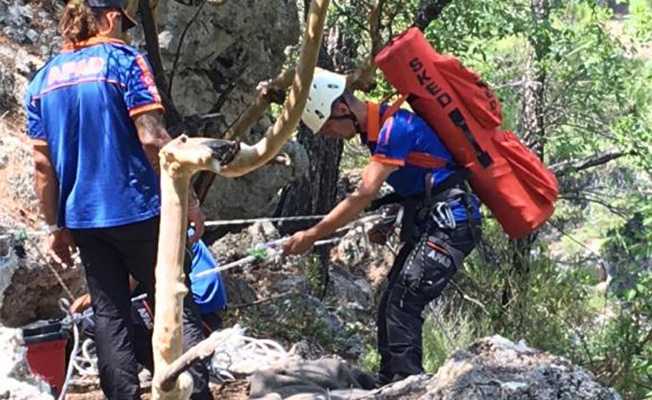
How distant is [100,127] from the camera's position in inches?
150

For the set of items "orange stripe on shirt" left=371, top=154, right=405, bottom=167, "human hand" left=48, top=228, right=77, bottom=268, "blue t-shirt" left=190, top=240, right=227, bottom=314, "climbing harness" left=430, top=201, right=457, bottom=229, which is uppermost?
"orange stripe on shirt" left=371, top=154, right=405, bottom=167

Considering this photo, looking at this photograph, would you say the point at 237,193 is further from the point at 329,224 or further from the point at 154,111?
the point at 154,111

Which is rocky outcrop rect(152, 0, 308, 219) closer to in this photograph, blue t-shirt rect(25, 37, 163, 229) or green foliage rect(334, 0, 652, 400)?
green foliage rect(334, 0, 652, 400)

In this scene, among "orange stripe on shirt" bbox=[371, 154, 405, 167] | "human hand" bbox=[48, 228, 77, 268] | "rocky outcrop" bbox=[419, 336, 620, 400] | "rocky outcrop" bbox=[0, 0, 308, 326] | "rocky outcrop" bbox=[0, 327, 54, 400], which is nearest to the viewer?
"rocky outcrop" bbox=[0, 327, 54, 400]

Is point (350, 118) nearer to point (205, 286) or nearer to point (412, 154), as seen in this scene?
point (412, 154)

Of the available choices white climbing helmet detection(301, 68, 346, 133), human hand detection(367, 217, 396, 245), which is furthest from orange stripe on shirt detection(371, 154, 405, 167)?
human hand detection(367, 217, 396, 245)

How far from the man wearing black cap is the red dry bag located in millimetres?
1296

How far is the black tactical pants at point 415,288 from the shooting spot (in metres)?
4.70

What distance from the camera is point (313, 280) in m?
8.72

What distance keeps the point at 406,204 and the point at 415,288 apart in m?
0.41

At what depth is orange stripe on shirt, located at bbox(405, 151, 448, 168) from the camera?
4.66 metres

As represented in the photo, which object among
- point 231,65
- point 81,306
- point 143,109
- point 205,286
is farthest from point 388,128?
point 231,65

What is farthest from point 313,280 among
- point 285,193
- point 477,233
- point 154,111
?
point 154,111

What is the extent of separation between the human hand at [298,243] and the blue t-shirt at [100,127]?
86 centimetres
